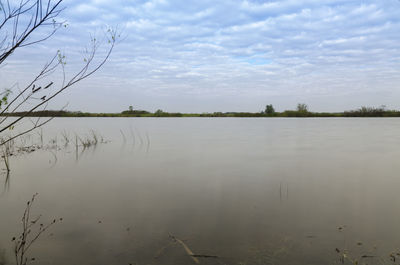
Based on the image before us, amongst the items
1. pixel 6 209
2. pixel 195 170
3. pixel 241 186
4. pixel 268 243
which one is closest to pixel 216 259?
pixel 268 243

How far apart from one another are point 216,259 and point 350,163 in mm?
9071

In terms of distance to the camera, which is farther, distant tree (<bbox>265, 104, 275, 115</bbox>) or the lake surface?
distant tree (<bbox>265, 104, 275, 115</bbox>)

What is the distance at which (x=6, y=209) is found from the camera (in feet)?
18.3

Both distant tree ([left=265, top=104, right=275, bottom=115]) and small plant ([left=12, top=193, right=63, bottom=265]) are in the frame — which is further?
distant tree ([left=265, top=104, right=275, bottom=115])

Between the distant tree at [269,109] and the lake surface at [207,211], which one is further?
the distant tree at [269,109]

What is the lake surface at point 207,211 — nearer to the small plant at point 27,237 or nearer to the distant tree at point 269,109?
the small plant at point 27,237

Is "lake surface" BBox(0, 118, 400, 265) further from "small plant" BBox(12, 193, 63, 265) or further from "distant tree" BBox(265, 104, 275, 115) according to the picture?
"distant tree" BBox(265, 104, 275, 115)

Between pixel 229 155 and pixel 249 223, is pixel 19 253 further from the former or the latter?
pixel 229 155

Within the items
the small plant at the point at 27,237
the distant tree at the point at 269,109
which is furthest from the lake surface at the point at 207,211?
the distant tree at the point at 269,109

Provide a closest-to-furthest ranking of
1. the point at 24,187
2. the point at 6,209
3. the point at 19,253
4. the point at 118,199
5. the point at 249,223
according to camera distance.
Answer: the point at 19,253
the point at 249,223
the point at 6,209
the point at 118,199
the point at 24,187

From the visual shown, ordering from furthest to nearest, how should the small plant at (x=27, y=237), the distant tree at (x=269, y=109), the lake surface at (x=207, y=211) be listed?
1. the distant tree at (x=269, y=109)
2. the lake surface at (x=207, y=211)
3. the small plant at (x=27, y=237)

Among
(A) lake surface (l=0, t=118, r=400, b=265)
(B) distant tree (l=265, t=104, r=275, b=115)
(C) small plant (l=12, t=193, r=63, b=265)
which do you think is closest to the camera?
(C) small plant (l=12, t=193, r=63, b=265)

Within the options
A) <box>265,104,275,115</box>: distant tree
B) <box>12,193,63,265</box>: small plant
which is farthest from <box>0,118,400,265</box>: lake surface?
<box>265,104,275,115</box>: distant tree

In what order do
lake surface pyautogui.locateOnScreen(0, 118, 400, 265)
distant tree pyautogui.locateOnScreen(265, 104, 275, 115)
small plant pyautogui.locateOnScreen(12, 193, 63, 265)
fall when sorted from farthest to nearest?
distant tree pyautogui.locateOnScreen(265, 104, 275, 115), lake surface pyautogui.locateOnScreen(0, 118, 400, 265), small plant pyautogui.locateOnScreen(12, 193, 63, 265)
